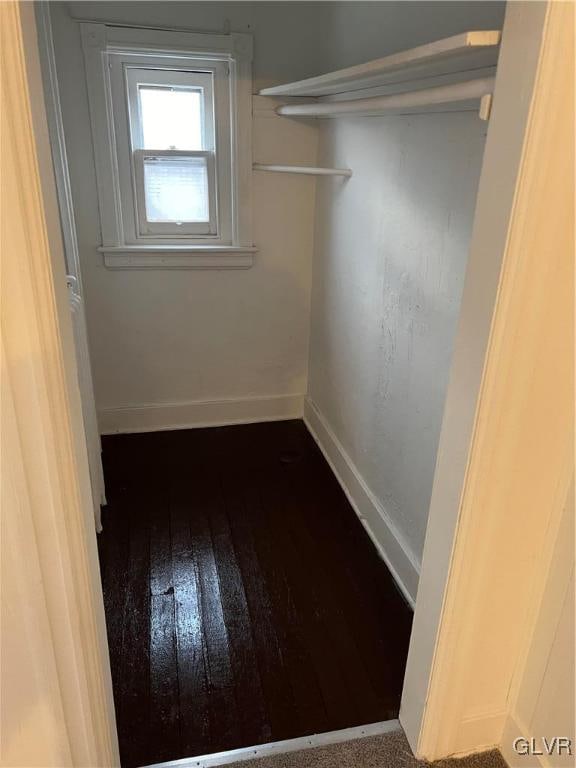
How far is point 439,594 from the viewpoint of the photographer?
1.31m

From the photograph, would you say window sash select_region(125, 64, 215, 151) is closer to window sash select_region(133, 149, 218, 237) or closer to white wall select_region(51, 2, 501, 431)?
window sash select_region(133, 149, 218, 237)

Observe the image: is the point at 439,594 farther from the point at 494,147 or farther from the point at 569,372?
the point at 494,147

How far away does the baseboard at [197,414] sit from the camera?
304 cm

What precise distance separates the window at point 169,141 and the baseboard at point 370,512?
1.01 meters

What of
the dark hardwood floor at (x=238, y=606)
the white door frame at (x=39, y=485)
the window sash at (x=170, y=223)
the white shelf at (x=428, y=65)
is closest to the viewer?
the white door frame at (x=39, y=485)

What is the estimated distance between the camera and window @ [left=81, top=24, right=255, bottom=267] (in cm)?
245

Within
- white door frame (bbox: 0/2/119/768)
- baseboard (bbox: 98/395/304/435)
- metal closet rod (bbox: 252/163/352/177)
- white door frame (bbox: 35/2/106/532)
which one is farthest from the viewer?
baseboard (bbox: 98/395/304/435)

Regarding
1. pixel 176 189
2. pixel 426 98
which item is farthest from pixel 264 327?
pixel 426 98

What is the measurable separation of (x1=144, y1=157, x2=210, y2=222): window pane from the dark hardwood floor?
1188 millimetres

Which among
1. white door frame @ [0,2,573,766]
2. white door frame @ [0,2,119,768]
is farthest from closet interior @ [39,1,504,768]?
white door frame @ [0,2,119,768]

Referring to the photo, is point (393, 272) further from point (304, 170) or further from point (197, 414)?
point (197, 414)

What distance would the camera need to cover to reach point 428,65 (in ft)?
4.32

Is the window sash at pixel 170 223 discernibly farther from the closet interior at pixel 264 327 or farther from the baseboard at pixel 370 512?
the baseboard at pixel 370 512

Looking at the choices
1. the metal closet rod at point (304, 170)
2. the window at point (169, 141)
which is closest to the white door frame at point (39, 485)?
the metal closet rod at point (304, 170)
